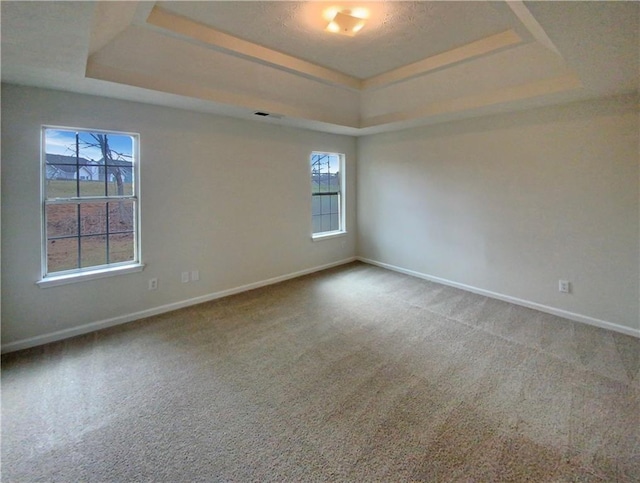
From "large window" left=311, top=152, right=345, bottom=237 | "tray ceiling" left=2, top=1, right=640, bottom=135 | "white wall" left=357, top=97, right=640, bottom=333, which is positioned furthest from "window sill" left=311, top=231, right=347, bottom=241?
"tray ceiling" left=2, top=1, right=640, bottom=135

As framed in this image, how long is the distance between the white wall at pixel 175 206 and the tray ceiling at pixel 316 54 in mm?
260

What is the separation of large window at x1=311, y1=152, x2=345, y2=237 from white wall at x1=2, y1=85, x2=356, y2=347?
8.6 inches

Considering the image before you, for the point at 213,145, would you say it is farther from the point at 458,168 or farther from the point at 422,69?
the point at 458,168

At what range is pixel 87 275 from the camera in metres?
3.12

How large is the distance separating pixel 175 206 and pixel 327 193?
2633 millimetres

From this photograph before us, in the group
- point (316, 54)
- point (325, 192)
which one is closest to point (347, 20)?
point (316, 54)

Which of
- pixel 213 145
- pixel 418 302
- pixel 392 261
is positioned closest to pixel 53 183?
pixel 213 145

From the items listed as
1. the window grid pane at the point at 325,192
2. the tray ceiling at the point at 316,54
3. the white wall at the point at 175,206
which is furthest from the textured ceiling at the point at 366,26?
the window grid pane at the point at 325,192

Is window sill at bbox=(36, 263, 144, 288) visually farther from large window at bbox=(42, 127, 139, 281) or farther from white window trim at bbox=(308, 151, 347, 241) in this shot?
white window trim at bbox=(308, 151, 347, 241)

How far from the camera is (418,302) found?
12.9 ft

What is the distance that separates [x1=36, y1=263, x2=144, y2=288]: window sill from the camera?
294cm

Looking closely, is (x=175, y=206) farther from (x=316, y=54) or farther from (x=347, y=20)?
(x=347, y=20)

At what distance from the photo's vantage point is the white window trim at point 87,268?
9.45 ft

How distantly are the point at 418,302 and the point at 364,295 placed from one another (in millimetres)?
699
